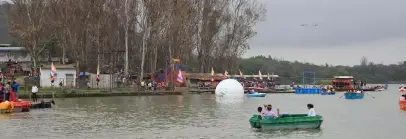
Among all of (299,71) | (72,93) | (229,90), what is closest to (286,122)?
(229,90)

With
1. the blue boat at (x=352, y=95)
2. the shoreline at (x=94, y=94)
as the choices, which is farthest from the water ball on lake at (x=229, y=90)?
the blue boat at (x=352, y=95)

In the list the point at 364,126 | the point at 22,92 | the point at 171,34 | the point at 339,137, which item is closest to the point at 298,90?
the point at 171,34

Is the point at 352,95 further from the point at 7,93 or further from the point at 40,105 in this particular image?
the point at 7,93

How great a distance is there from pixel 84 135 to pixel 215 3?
188 feet

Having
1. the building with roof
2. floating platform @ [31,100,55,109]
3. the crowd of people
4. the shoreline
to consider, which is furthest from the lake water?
the building with roof

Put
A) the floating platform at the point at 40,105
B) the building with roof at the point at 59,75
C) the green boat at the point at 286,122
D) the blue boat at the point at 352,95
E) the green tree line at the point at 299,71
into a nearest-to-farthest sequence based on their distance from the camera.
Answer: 1. the green boat at the point at 286,122
2. the floating platform at the point at 40,105
3. the building with roof at the point at 59,75
4. the blue boat at the point at 352,95
5. the green tree line at the point at 299,71

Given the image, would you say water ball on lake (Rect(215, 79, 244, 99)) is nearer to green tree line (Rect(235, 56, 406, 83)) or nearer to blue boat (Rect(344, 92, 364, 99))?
blue boat (Rect(344, 92, 364, 99))

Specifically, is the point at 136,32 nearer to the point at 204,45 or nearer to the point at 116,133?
the point at 204,45

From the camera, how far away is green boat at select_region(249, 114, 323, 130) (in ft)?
85.7

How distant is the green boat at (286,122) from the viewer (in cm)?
2611

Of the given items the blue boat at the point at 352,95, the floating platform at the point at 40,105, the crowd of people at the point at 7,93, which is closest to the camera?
the crowd of people at the point at 7,93

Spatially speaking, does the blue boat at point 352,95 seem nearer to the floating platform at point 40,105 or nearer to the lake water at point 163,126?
the lake water at point 163,126

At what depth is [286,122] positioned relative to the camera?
2644 cm

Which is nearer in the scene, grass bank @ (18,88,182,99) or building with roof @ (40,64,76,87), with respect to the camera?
grass bank @ (18,88,182,99)
